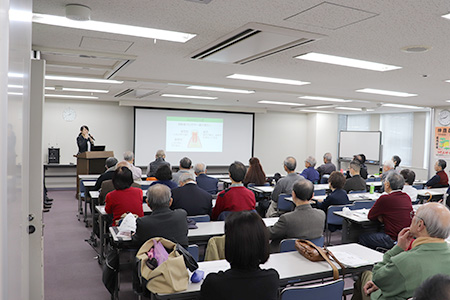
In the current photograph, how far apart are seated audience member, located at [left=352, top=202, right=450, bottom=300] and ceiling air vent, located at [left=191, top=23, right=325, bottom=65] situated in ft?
6.10

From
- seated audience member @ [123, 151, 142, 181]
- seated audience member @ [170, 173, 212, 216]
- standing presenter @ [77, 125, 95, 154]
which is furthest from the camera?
standing presenter @ [77, 125, 95, 154]

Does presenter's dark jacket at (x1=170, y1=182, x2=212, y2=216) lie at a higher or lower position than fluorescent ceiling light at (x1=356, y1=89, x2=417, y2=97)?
lower

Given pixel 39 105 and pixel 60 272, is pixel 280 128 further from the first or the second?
pixel 39 105

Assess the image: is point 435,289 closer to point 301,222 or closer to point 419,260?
point 419,260

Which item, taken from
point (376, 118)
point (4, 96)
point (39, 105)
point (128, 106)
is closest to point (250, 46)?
point (39, 105)

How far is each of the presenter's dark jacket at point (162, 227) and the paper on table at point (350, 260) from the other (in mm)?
1377

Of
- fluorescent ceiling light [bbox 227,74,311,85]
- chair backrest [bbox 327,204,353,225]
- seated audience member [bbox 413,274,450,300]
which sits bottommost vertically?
chair backrest [bbox 327,204,353,225]

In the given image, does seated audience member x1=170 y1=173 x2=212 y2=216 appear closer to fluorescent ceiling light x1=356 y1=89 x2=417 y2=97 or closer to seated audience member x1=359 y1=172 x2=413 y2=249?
seated audience member x1=359 y1=172 x2=413 y2=249

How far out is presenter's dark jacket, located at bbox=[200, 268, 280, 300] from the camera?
1.90 meters

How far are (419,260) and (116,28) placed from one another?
3.15 metres

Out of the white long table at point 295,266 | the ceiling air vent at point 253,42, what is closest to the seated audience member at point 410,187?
the white long table at point 295,266

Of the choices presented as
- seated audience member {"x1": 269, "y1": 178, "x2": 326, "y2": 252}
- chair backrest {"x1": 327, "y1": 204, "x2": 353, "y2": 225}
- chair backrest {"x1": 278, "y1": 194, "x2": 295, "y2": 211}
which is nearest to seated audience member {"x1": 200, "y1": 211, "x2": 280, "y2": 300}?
seated audience member {"x1": 269, "y1": 178, "x2": 326, "y2": 252}

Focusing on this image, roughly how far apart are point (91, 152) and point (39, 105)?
5.49m

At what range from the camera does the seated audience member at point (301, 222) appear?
3.43 m
